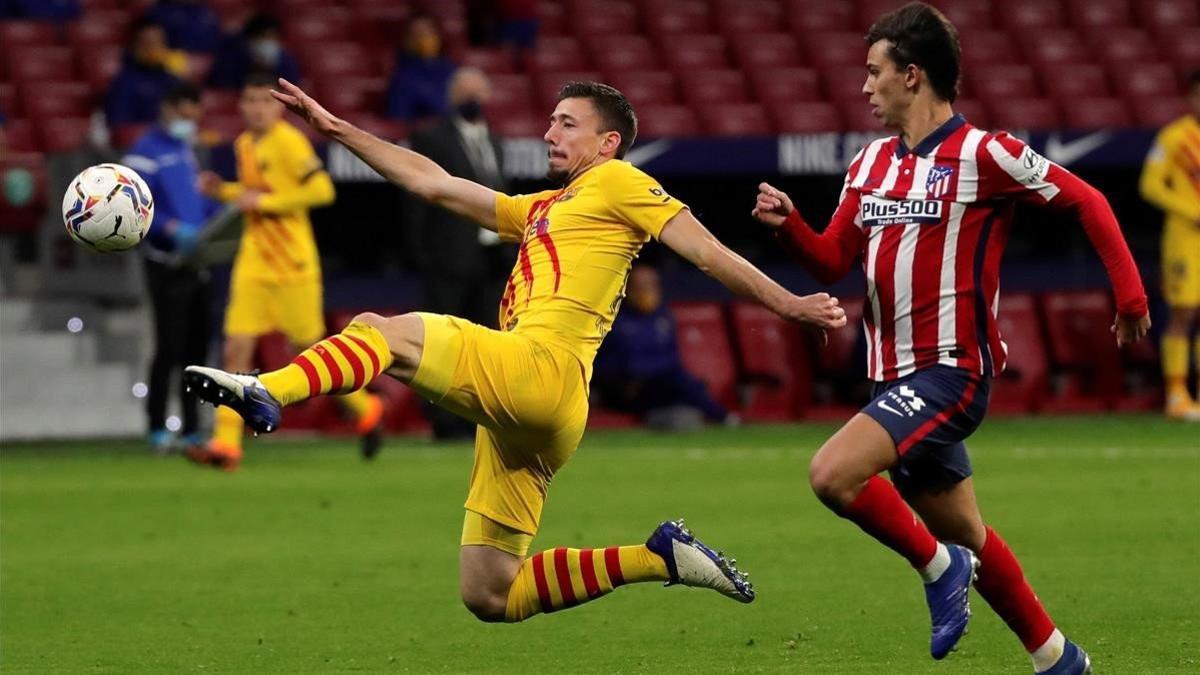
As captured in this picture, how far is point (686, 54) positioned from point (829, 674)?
1285 centimetres

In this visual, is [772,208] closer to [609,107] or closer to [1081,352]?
[609,107]

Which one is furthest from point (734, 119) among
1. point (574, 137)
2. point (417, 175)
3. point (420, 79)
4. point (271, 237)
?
point (574, 137)

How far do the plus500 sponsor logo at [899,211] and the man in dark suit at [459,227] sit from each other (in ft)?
27.5

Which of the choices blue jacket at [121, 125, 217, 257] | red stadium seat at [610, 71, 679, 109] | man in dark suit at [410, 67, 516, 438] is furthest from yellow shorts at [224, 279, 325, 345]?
red stadium seat at [610, 71, 679, 109]

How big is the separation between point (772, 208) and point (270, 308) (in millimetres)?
7633

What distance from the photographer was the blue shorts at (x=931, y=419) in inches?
237

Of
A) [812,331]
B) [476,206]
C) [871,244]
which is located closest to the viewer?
[812,331]

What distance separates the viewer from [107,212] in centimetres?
713

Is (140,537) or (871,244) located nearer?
(871,244)

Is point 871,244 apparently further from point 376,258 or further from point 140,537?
point 376,258

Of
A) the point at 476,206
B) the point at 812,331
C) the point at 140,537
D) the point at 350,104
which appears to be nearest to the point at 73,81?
the point at 350,104

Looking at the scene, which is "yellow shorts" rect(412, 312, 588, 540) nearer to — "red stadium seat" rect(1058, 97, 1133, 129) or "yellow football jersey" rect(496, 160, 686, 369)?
"yellow football jersey" rect(496, 160, 686, 369)

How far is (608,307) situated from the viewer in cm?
642

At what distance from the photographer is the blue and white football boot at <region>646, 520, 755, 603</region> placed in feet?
21.3
